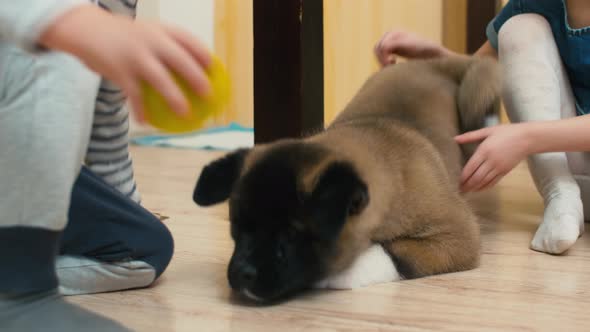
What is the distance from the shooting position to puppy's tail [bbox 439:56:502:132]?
173 centimetres

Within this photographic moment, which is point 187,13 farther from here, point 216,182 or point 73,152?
point 73,152

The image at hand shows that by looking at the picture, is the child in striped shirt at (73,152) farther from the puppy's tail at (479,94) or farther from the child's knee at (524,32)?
the child's knee at (524,32)

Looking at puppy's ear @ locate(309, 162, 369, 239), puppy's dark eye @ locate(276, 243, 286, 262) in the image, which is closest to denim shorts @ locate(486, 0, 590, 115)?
puppy's ear @ locate(309, 162, 369, 239)

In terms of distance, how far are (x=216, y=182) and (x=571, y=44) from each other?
98cm

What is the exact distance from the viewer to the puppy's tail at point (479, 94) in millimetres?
1729

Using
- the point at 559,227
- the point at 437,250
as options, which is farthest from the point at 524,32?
the point at 437,250

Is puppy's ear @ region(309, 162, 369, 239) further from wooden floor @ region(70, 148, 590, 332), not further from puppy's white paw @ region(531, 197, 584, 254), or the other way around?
puppy's white paw @ region(531, 197, 584, 254)

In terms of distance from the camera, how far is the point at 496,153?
149 centimetres

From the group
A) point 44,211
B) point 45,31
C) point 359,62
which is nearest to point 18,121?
point 44,211

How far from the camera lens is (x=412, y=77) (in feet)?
5.77

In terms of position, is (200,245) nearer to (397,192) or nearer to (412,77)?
(397,192)

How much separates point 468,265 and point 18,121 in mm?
845

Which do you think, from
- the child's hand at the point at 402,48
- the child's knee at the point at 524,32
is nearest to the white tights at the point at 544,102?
the child's knee at the point at 524,32

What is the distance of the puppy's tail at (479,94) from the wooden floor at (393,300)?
0.30 m
